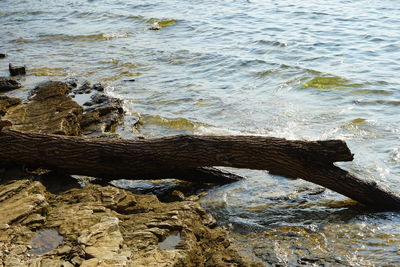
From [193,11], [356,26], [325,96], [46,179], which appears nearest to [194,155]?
[46,179]

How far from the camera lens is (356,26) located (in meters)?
17.9

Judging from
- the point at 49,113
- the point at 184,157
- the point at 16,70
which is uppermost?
the point at 184,157

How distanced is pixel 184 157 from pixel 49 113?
383 centimetres

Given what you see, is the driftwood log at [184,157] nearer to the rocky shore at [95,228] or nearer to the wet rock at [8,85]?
the rocky shore at [95,228]

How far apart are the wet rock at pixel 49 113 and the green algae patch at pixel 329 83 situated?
5.59 metres

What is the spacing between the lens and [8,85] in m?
11.7

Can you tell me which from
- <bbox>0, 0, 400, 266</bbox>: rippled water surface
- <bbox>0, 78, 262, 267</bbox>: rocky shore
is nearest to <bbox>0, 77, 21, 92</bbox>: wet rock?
<bbox>0, 0, 400, 266</bbox>: rippled water surface

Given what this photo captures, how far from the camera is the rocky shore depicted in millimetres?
4480

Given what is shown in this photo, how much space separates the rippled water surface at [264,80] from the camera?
612 cm

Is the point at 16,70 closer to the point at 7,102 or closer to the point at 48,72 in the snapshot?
the point at 48,72

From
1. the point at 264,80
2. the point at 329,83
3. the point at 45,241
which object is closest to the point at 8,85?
the point at 264,80

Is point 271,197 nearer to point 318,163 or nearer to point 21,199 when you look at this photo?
point 318,163

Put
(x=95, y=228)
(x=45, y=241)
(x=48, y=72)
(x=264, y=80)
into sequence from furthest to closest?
1. (x=48, y=72)
2. (x=264, y=80)
3. (x=95, y=228)
4. (x=45, y=241)

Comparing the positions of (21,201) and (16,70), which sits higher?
(21,201)
